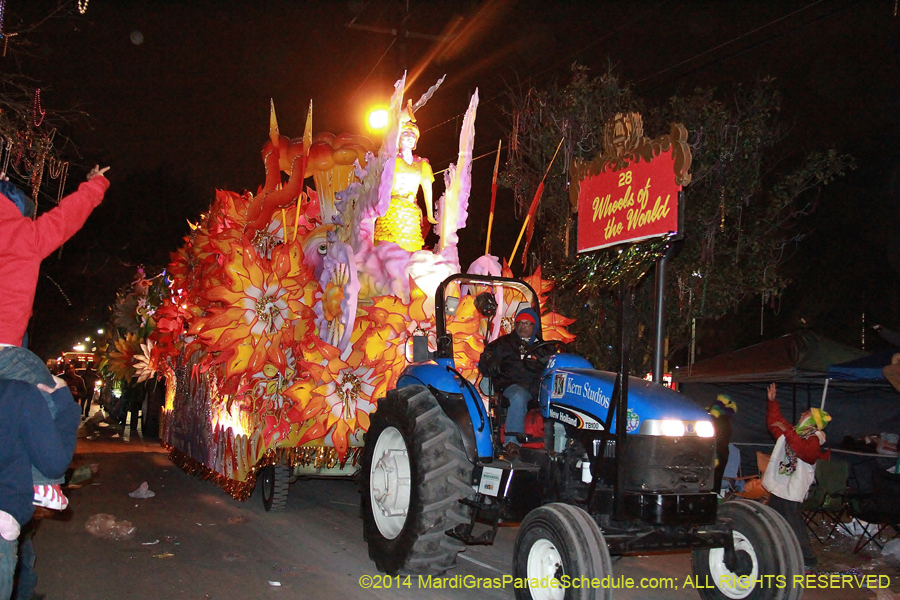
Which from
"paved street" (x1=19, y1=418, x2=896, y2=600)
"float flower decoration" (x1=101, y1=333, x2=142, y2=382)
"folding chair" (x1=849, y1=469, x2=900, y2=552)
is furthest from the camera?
"float flower decoration" (x1=101, y1=333, x2=142, y2=382)

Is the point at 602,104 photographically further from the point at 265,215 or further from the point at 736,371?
the point at 265,215

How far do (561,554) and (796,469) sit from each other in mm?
4234

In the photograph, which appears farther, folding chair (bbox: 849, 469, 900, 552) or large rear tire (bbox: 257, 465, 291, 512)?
large rear tire (bbox: 257, 465, 291, 512)

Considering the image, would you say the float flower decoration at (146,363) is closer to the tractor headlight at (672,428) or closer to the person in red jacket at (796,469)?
the person in red jacket at (796,469)

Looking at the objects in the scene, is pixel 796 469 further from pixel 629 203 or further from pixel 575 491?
pixel 629 203

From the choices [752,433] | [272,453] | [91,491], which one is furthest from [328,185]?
[752,433]

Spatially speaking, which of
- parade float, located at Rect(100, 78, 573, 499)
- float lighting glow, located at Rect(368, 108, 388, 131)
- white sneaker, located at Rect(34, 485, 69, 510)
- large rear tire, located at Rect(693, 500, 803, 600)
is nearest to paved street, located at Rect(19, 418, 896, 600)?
parade float, located at Rect(100, 78, 573, 499)

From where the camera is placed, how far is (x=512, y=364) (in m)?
5.23

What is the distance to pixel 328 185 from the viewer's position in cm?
889

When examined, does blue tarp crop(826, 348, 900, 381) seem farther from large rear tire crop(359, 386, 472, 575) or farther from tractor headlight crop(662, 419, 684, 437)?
large rear tire crop(359, 386, 472, 575)

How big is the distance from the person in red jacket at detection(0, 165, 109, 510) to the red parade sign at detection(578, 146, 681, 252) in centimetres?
299

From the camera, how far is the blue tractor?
4121 millimetres

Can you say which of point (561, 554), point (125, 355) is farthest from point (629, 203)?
point (125, 355)

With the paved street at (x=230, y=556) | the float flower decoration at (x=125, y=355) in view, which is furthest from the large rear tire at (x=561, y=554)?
the float flower decoration at (x=125, y=355)
